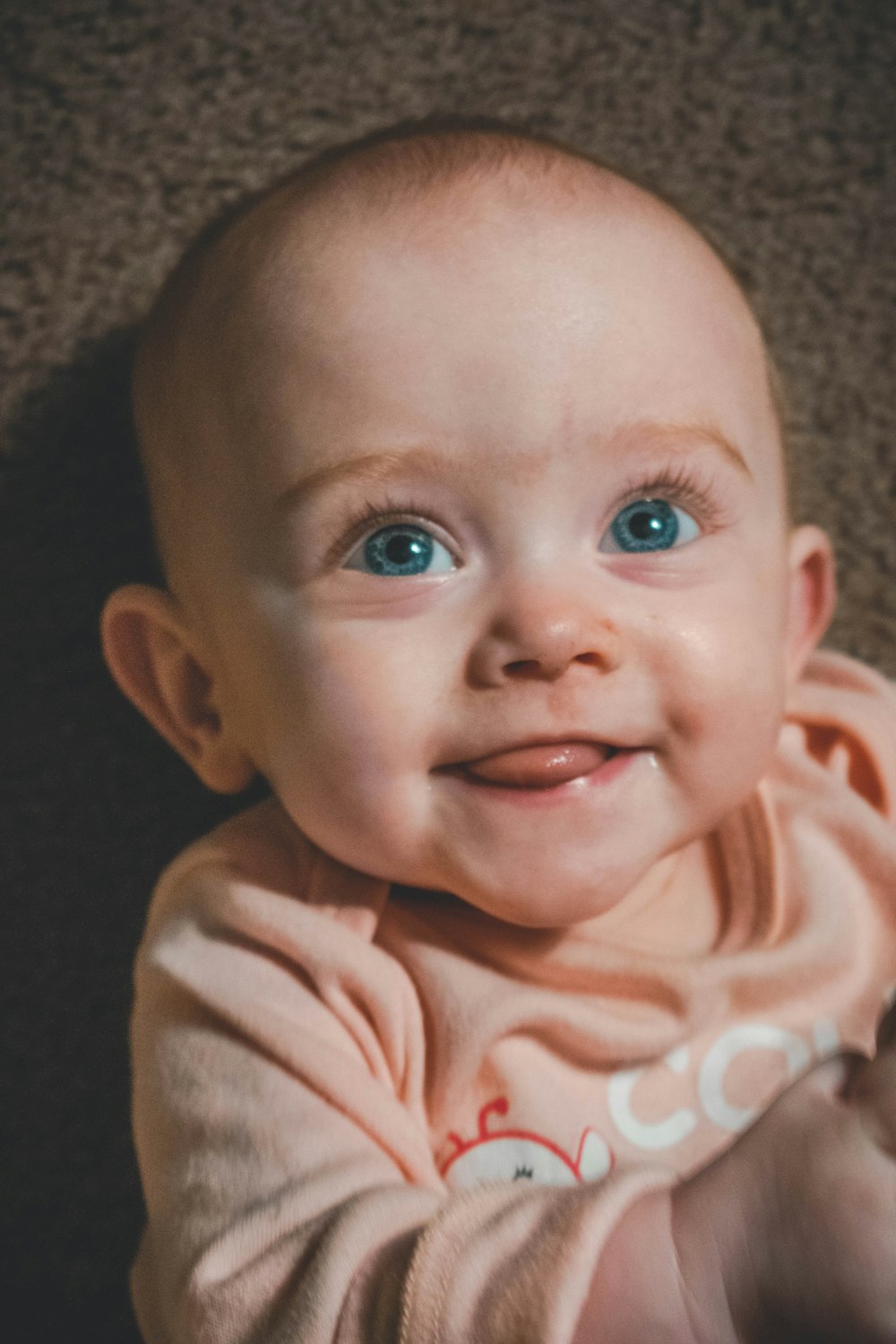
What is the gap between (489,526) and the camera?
0.74 meters

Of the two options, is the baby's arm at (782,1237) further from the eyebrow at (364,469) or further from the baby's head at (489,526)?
the eyebrow at (364,469)

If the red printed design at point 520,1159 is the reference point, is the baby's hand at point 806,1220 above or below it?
above

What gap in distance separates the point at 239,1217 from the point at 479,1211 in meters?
0.15

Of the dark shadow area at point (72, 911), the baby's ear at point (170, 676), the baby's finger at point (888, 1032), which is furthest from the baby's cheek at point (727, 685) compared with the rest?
the dark shadow area at point (72, 911)

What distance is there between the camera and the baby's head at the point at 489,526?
735 millimetres

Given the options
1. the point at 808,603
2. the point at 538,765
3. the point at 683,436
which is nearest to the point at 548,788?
the point at 538,765

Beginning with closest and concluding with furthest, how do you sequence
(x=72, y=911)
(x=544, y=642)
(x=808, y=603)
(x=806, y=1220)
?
(x=806, y=1220)
(x=544, y=642)
(x=808, y=603)
(x=72, y=911)

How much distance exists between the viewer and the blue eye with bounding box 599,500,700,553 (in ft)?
2.54

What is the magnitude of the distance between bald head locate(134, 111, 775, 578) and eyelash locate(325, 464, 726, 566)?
82mm

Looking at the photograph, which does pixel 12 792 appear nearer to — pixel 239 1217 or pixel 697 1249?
pixel 239 1217

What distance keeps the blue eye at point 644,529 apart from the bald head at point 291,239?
0.62ft

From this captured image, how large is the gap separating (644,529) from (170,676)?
1.18ft

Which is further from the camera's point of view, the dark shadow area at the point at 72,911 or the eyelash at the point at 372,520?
the dark shadow area at the point at 72,911

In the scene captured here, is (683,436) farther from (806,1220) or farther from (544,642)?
(806,1220)
